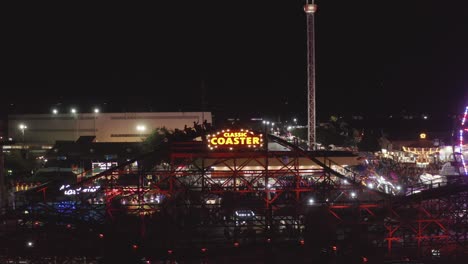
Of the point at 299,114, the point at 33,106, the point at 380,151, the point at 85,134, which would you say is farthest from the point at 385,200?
the point at 299,114

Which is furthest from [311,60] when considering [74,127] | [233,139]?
[233,139]

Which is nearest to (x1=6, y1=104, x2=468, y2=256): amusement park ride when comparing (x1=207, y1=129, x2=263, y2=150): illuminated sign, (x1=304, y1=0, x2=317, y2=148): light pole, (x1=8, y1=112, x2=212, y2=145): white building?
(x1=207, y1=129, x2=263, y2=150): illuminated sign

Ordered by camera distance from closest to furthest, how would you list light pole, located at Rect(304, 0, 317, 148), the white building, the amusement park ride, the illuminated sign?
the amusement park ride → the illuminated sign → light pole, located at Rect(304, 0, 317, 148) → the white building

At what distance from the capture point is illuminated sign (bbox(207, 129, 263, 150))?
1495cm

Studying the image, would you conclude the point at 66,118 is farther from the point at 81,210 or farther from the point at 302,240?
the point at 302,240

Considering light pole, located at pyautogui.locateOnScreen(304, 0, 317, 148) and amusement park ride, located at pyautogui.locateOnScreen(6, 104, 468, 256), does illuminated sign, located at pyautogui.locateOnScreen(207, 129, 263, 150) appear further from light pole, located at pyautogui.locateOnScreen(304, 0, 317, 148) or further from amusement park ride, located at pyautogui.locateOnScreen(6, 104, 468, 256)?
light pole, located at pyautogui.locateOnScreen(304, 0, 317, 148)

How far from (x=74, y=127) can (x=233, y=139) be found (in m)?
31.6

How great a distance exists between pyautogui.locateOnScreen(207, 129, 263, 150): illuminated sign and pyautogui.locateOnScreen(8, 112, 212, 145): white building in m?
27.9

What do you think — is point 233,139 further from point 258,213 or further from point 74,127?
point 74,127

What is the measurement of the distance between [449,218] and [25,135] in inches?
1495

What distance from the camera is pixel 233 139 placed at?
49.1ft

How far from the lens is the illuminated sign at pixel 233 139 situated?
14953mm

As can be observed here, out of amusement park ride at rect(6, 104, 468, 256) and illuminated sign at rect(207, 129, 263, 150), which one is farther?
illuminated sign at rect(207, 129, 263, 150)

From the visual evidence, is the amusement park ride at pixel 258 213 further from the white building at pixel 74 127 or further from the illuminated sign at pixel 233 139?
the white building at pixel 74 127
